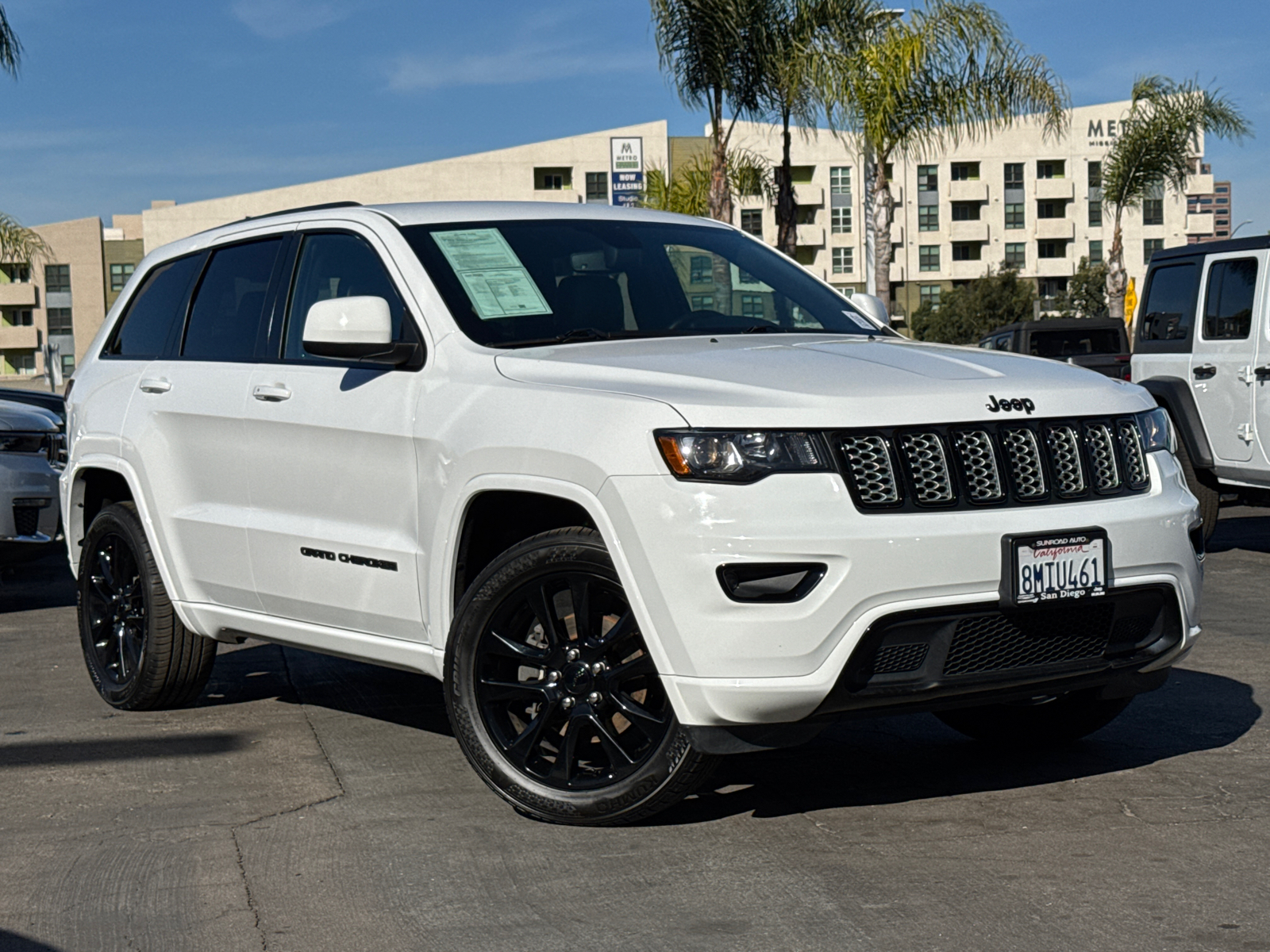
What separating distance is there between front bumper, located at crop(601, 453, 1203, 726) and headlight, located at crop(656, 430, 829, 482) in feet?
0.11

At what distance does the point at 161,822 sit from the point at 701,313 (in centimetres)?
232

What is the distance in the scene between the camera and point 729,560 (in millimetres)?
3908

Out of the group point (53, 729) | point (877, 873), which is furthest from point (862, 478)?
point (53, 729)

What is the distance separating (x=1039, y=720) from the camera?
532 centimetres

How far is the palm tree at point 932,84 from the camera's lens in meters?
20.3

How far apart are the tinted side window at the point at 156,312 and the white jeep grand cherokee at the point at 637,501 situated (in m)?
0.39

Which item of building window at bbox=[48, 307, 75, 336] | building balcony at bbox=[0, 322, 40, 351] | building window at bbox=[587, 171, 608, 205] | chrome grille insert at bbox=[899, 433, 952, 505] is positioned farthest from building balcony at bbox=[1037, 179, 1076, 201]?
chrome grille insert at bbox=[899, 433, 952, 505]

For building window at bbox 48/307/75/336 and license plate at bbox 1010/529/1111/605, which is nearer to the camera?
license plate at bbox 1010/529/1111/605

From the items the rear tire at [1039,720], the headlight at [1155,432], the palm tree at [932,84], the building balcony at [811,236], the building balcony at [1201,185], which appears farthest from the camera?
the building balcony at [1201,185]

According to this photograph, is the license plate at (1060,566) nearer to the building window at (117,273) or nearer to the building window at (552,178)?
the building window at (552,178)

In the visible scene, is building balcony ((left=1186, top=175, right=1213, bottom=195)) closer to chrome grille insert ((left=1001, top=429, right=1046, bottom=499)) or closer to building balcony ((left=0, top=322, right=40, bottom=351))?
building balcony ((left=0, top=322, right=40, bottom=351))

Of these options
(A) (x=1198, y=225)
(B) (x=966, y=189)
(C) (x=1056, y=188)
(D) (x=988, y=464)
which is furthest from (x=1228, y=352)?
(A) (x=1198, y=225)

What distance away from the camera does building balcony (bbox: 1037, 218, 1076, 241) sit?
98.4 meters

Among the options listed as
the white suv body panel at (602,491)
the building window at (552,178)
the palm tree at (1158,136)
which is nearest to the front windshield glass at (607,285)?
the white suv body panel at (602,491)
